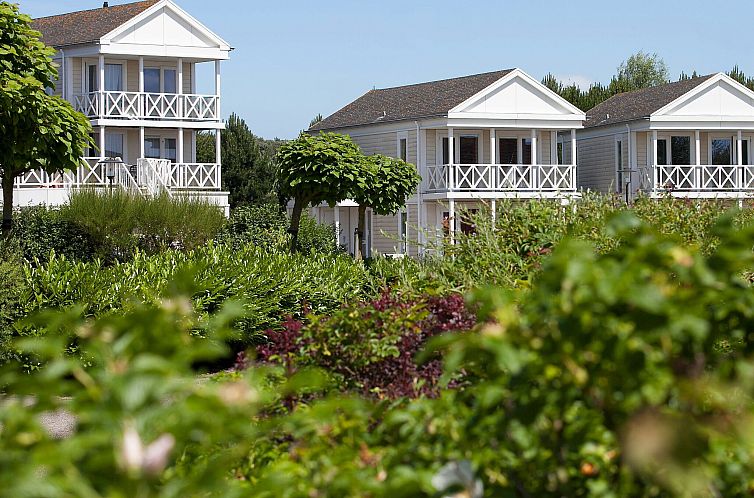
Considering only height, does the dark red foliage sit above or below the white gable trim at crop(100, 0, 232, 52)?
below

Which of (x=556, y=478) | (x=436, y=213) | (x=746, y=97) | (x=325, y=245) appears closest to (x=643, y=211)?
(x=556, y=478)

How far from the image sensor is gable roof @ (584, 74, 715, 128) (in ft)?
133

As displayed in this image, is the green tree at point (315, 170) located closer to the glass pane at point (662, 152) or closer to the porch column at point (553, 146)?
the porch column at point (553, 146)

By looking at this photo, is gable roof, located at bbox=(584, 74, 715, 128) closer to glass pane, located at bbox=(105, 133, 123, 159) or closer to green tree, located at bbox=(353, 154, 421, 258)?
green tree, located at bbox=(353, 154, 421, 258)

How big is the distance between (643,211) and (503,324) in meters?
10.3

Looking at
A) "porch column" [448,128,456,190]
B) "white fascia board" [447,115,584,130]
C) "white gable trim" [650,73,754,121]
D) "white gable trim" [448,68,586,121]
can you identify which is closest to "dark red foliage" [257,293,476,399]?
"porch column" [448,128,456,190]

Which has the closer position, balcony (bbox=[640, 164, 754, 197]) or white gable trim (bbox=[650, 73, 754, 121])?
balcony (bbox=[640, 164, 754, 197])

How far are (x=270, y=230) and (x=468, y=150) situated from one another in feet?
42.1

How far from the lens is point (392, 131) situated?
1623 inches

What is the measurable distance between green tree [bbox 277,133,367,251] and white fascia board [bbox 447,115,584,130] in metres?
14.9

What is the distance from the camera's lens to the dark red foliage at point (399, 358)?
225 inches

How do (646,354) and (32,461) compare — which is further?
(646,354)

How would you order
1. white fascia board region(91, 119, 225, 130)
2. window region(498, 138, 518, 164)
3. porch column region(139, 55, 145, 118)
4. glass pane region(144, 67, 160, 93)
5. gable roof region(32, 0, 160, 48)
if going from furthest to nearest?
1. window region(498, 138, 518, 164)
2. glass pane region(144, 67, 160, 93)
3. gable roof region(32, 0, 160, 48)
4. porch column region(139, 55, 145, 118)
5. white fascia board region(91, 119, 225, 130)

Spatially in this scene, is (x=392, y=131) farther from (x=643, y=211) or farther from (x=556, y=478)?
(x=556, y=478)
